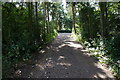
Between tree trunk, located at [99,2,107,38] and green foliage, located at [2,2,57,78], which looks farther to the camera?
tree trunk, located at [99,2,107,38]

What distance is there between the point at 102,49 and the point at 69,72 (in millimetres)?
3486

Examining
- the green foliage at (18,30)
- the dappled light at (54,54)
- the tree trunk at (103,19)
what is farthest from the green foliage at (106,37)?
the green foliage at (18,30)

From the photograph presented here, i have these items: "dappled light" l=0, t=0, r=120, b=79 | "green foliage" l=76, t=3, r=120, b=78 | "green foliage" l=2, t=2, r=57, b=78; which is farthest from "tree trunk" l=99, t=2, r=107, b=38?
"green foliage" l=2, t=2, r=57, b=78

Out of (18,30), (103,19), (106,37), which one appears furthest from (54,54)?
(103,19)

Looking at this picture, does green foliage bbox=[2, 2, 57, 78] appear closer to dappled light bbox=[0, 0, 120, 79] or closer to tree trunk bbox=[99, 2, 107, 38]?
dappled light bbox=[0, 0, 120, 79]

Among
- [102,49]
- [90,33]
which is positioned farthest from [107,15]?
[102,49]

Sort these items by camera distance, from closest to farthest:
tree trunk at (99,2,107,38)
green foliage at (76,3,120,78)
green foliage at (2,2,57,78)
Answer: green foliage at (76,3,120,78) < green foliage at (2,2,57,78) < tree trunk at (99,2,107,38)

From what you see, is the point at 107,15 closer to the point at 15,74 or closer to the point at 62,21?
the point at 15,74

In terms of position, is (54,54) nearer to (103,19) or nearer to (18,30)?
(18,30)

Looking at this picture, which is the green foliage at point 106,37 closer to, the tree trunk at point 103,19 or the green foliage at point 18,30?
the tree trunk at point 103,19

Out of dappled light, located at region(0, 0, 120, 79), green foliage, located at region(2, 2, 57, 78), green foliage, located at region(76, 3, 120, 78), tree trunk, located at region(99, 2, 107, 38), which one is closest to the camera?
dappled light, located at region(0, 0, 120, 79)

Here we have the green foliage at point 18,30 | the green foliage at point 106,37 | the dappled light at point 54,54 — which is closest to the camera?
the dappled light at point 54,54

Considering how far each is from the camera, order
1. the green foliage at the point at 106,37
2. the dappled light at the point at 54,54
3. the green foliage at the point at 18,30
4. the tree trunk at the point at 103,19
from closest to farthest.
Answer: the dappled light at the point at 54,54 → the green foliage at the point at 106,37 → the green foliage at the point at 18,30 → the tree trunk at the point at 103,19

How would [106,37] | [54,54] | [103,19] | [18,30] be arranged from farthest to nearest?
[106,37], [103,19], [54,54], [18,30]
